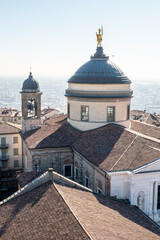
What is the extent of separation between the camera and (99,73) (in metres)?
30.9

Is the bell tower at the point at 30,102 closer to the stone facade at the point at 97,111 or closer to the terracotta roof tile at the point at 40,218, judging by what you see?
the stone facade at the point at 97,111

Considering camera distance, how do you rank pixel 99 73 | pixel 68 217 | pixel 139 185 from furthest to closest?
1. pixel 99 73
2. pixel 139 185
3. pixel 68 217

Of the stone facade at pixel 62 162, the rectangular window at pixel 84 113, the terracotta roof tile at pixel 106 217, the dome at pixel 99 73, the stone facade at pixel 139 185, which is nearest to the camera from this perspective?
the terracotta roof tile at pixel 106 217

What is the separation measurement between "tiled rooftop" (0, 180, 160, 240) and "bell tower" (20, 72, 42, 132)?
15417 millimetres

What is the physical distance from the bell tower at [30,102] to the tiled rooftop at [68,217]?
607 inches

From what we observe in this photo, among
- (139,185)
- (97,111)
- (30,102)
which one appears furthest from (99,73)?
(139,185)

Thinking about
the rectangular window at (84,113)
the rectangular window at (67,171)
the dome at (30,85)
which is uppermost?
the dome at (30,85)

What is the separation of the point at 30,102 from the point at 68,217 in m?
20.8

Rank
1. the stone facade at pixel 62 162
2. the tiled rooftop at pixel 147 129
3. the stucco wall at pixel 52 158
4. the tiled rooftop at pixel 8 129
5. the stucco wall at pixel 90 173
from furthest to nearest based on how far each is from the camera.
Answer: the tiled rooftop at pixel 8 129, the tiled rooftop at pixel 147 129, the stucco wall at pixel 52 158, the stone facade at pixel 62 162, the stucco wall at pixel 90 173

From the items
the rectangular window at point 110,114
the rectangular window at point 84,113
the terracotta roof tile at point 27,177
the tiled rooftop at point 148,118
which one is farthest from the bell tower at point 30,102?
the tiled rooftop at point 148,118

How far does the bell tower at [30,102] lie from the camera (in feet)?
109

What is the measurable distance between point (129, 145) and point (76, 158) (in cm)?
597

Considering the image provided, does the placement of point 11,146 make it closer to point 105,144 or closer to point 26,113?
point 26,113

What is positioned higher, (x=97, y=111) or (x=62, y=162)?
(x=97, y=111)
